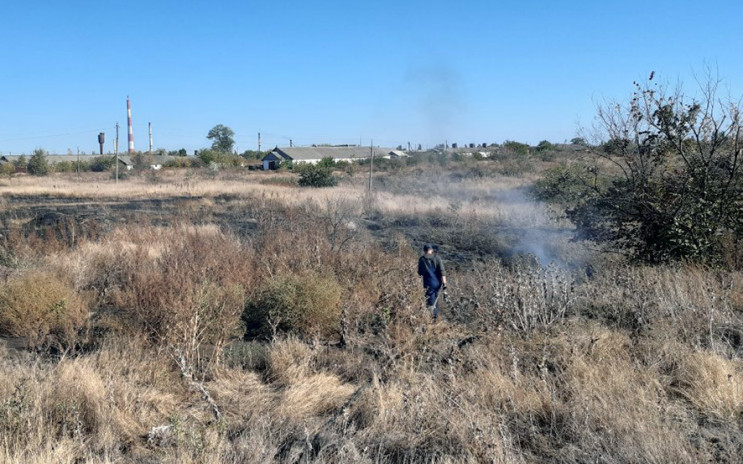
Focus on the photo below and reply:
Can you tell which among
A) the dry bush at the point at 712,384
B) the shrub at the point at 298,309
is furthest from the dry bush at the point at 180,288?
the dry bush at the point at 712,384

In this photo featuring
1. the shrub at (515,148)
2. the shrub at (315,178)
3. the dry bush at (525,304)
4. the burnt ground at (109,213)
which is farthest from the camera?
the shrub at (515,148)

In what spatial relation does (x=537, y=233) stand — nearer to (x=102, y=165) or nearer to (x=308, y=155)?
(x=308, y=155)

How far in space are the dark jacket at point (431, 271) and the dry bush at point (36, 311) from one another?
4.58 m

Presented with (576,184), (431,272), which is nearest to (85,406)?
(431,272)

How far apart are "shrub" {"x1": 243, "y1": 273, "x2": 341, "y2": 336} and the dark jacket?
143cm

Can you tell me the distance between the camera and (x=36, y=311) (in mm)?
7844

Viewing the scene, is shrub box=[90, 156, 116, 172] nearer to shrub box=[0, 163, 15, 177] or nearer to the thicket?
shrub box=[0, 163, 15, 177]

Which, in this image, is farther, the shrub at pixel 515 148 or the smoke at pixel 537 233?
the shrub at pixel 515 148

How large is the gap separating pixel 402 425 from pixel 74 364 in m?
3.05

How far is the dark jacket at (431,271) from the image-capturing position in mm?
8961

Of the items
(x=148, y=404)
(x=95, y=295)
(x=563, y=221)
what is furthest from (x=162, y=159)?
(x=148, y=404)

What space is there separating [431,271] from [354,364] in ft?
10.5

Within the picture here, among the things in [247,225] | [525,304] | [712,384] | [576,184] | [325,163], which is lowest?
[247,225]

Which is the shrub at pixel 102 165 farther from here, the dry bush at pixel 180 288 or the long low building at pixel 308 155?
the dry bush at pixel 180 288
